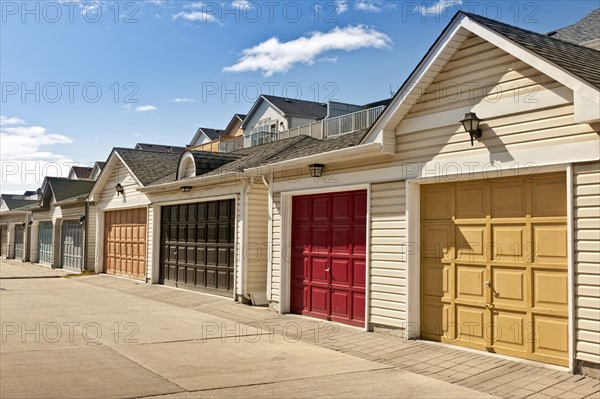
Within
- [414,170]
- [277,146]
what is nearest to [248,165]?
[277,146]

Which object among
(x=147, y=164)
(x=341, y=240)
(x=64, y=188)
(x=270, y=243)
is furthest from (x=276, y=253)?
(x=64, y=188)

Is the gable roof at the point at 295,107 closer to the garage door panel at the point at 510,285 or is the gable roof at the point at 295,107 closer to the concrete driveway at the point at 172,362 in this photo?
the concrete driveway at the point at 172,362

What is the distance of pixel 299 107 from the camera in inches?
1725

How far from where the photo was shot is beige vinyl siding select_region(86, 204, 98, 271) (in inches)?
919

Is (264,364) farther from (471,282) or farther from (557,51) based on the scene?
(557,51)

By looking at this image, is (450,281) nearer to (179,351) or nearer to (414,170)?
(414,170)

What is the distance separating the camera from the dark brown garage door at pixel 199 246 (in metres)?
14.4

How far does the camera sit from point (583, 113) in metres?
6.55

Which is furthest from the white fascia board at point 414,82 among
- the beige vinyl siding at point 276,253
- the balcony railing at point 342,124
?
the balcony railing at point 342,124

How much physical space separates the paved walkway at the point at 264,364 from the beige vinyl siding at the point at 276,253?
56cm

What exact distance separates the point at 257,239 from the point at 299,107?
31.4 metres

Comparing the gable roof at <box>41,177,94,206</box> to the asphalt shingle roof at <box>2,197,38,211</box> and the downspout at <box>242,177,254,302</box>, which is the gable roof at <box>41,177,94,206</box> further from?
the downspout at <box>242,177,254,302</box>

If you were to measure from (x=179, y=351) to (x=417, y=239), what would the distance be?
401 cm

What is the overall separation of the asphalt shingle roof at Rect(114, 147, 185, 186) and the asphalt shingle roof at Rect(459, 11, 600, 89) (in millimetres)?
13181
